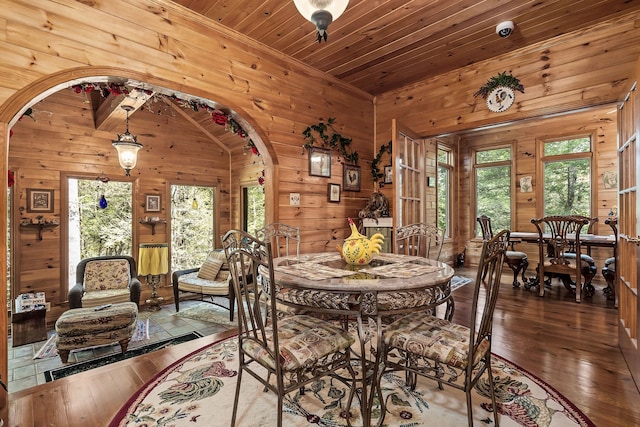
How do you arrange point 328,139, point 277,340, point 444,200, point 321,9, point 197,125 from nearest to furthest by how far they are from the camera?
1. point 277,340
2. point 321,9
3. point 328,139
4. point 197,125
5. point 444,200

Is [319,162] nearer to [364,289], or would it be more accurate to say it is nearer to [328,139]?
[328,139]

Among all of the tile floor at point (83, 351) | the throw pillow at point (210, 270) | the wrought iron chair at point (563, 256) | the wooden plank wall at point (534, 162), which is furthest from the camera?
the wooden plank wall at point (534, 162)

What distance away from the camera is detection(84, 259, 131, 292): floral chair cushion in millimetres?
4254

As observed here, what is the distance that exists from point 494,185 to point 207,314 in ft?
19.7

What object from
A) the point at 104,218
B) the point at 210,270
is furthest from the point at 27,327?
the point at 210,270

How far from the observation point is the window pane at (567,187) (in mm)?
5523

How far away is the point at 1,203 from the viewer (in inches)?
75.9

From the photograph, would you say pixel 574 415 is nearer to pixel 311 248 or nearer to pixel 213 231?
pixel 311 248

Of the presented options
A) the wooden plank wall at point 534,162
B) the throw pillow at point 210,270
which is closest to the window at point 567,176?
the wooden plank wall at point 534,162

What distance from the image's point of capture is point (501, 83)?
3420 mm

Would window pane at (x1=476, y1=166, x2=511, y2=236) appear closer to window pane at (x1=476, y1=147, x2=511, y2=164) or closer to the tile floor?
window pane at (x1=476, y1=147, x2=511, y2=164)

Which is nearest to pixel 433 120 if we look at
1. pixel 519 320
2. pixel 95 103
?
pixel 519 320

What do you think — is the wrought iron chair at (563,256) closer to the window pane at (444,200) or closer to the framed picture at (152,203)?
the window pane at (444,200)

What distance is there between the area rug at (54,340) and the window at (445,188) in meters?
5.54
